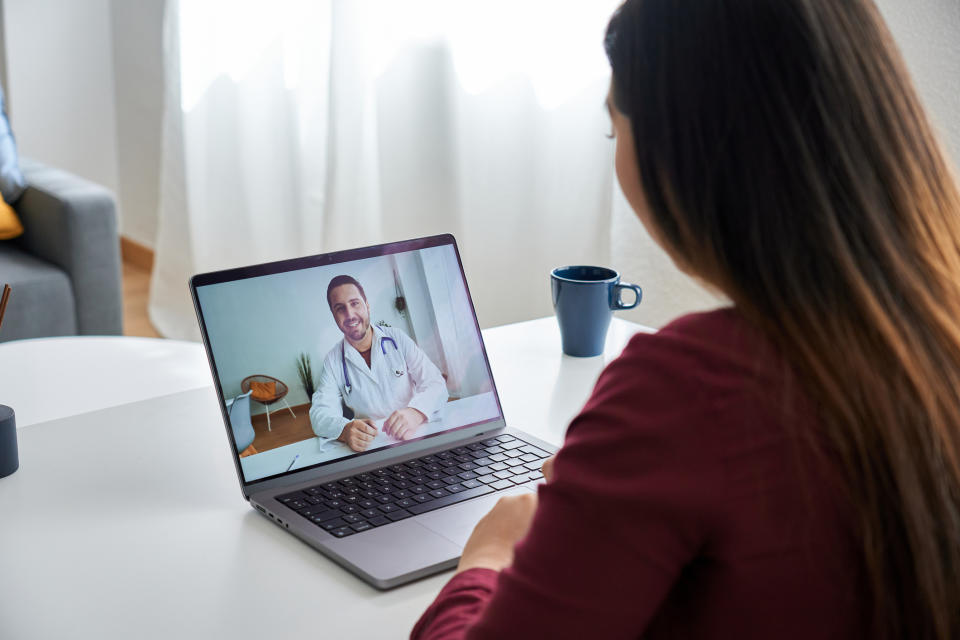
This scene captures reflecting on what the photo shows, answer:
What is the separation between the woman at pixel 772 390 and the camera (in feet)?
1.65

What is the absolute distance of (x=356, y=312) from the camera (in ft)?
3.18

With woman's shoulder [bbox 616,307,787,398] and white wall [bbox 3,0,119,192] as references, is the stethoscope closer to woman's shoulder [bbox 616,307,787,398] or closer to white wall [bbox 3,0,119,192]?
woman's shoulder [bbox 616,307,787,398]

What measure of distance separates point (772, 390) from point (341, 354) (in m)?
0.52

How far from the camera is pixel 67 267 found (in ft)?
8.33

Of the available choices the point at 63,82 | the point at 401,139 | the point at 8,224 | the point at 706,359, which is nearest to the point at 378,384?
the point at 706,359

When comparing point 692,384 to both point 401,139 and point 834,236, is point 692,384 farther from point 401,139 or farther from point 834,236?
point 401,139

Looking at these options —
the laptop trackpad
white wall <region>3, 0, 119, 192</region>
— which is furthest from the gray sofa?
the laptop trackpad

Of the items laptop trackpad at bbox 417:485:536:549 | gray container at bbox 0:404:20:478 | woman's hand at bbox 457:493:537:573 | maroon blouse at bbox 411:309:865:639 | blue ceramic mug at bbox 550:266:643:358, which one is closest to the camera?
maroon blouse at bbox 411:309:865:639

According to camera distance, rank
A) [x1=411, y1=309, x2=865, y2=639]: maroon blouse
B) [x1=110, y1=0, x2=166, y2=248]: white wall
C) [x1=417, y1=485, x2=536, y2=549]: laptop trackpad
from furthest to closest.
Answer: [x1=110, y1=0, x2=166, y2=248]: white wall < [x1=417, y1=485, x2=536, y2=549]: laptop trackpad < [x1=411, y1=309, x2=865, y2=639]: maroon blouse

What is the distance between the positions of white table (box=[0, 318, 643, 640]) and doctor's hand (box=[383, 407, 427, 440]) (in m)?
0.15

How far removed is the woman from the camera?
0.50 m

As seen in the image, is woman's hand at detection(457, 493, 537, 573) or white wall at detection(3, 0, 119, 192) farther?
white wall at detection(3, 0, 119, 192)

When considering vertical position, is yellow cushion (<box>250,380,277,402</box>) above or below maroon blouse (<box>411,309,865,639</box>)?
below

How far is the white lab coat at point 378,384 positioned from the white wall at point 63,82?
11.1ft
